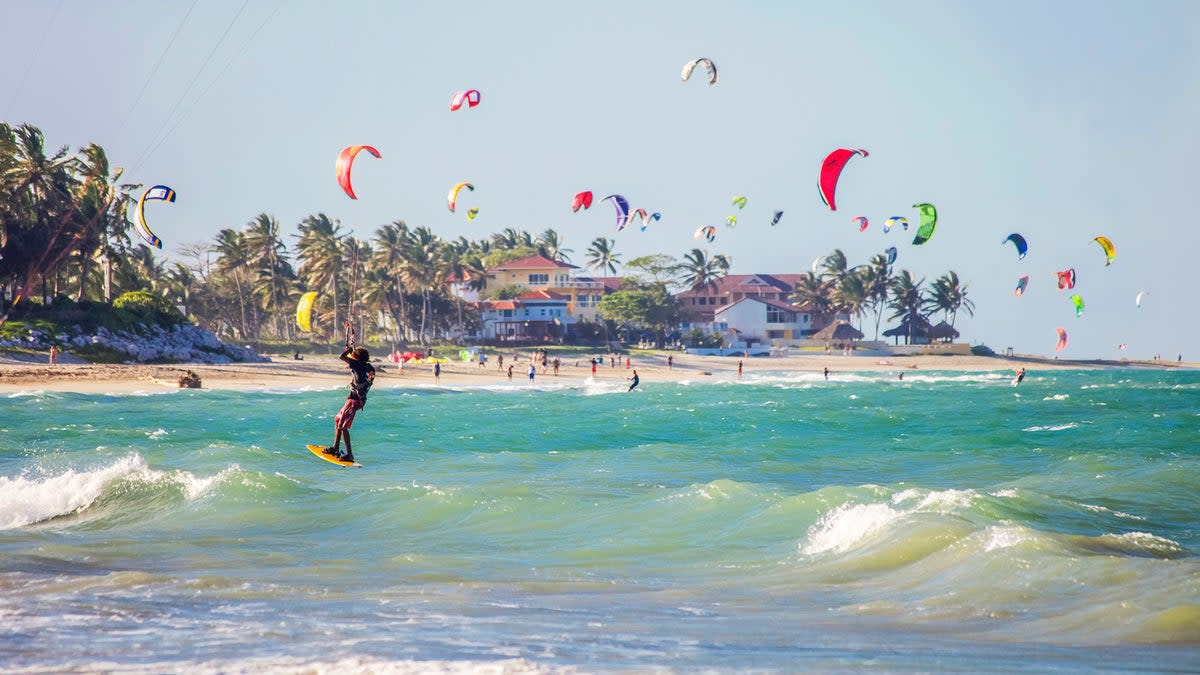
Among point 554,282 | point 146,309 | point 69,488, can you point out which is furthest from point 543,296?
point 69,488

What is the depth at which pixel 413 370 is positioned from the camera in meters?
64.2

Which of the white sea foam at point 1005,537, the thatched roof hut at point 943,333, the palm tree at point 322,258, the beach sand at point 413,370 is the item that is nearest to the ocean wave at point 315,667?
the white sea foam at point 1005,537

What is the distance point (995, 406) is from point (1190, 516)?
98.1ft

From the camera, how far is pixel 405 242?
9562 cm

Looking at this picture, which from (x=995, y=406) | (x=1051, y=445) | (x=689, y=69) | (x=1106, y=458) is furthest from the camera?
(x=995, y=406)

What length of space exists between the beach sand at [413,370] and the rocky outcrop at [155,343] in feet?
3.46

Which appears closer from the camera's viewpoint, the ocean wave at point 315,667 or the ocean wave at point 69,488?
the ocean wave at point 315,667

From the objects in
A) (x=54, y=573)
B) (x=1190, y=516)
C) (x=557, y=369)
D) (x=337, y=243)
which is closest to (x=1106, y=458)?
(x=1190, y=516)

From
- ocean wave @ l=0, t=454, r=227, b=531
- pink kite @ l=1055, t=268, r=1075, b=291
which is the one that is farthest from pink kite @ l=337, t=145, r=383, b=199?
pink kite @ l=1055, t=268, r=1075, b=291

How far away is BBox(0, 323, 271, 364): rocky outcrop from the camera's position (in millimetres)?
50031

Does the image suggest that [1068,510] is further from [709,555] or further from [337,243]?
[337,243]

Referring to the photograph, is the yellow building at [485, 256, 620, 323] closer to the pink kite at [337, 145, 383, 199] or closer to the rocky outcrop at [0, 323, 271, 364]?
the rocky outcrop at [0, 323, 271, 364]

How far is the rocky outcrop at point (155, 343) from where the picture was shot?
5003 cm

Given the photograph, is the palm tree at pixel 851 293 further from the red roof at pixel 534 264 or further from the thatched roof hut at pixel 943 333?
the red roof at pixel 534 264
